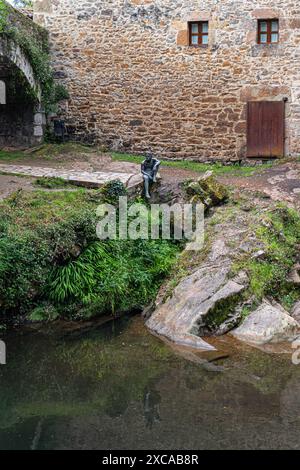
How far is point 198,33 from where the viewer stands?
16.2m

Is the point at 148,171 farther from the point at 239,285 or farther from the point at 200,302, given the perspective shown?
the point at 200,302

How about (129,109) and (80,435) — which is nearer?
(80,435)

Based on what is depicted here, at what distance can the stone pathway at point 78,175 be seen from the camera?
1295 centimetres

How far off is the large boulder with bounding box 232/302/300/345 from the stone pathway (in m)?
4.52

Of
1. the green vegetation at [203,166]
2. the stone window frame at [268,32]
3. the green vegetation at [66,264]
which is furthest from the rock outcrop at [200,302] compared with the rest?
the stone window frame at [268,32]

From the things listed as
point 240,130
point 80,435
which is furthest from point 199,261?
point 240,130

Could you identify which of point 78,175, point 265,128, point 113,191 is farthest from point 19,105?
point 265,128

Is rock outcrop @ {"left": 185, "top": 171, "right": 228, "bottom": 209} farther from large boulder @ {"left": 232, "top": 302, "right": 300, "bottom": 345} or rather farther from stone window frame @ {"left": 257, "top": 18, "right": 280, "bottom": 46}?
stone window frame @ {"left": 257, "top": 18, "right": 280, "bottom": 46}

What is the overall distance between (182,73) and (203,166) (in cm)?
260

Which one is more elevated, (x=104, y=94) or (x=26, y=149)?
(x=104, y=94)

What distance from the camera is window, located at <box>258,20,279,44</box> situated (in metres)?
15.7

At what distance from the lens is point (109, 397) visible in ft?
24.5

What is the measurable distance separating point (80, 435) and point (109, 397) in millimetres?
1027
